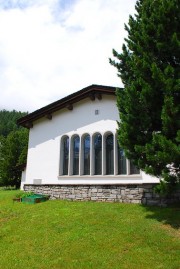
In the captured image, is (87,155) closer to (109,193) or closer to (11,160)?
(109,193)

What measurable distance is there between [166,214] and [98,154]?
→ 604 centimetres

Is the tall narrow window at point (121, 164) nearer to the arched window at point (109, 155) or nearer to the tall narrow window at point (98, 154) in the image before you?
the arched window at point (109, 155)

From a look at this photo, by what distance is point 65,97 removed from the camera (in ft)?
52.9

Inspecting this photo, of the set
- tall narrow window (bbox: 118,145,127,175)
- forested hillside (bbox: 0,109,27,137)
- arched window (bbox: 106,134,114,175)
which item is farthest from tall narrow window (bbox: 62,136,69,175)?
forested hillside (bbox: 0,109,27,137)

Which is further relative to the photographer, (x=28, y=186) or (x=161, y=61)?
(x=28, y=186)

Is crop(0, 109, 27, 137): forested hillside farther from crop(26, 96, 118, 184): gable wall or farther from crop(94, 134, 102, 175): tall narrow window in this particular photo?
crop(94, 134, 102, 175): tall narrow window

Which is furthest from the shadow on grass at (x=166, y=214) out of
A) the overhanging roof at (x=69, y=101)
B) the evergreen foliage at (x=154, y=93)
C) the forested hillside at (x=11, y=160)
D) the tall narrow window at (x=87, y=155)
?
the forested hillside at (x=11, y=160)

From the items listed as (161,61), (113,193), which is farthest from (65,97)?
(161,61)

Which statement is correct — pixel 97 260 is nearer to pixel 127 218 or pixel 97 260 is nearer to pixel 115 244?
pixel 115 244

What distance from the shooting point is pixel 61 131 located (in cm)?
1631

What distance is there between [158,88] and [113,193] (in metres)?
5.83

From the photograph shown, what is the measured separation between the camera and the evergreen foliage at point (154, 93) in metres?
8.34

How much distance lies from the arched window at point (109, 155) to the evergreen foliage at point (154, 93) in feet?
16.0

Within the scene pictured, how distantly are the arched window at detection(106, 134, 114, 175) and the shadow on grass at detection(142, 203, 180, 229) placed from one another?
143 inches
